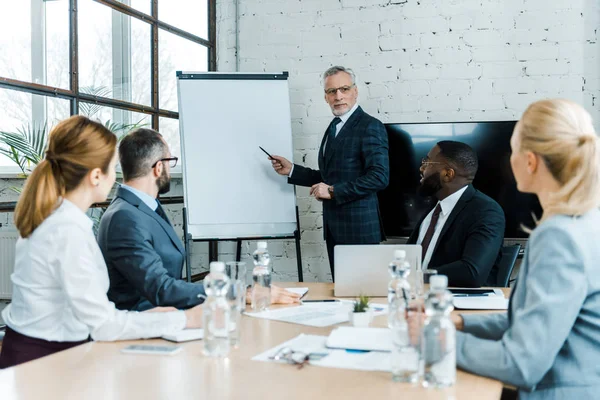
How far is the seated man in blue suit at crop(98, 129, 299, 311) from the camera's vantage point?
2.02 metres

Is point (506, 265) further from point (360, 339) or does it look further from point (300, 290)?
point (360, 339)

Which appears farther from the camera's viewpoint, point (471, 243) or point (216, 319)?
point (471, 243)

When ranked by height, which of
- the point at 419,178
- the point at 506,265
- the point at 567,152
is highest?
the point at 419,178

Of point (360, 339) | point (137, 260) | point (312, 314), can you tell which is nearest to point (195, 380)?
point (360, 339)

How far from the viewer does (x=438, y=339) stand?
1.19 meters

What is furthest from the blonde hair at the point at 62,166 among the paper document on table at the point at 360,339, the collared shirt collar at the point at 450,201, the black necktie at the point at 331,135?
the black necktie at the point at 331,135

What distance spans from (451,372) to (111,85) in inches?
115

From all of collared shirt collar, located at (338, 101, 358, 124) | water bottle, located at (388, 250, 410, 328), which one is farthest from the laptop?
collared shirt collar, located at (338, 101, 358, 124)

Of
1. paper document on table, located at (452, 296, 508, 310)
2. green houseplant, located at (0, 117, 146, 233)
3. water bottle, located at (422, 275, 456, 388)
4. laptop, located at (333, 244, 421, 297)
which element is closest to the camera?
water bottle, located at (422, 275, 456, 388)

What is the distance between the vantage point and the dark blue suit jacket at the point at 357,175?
3527mm

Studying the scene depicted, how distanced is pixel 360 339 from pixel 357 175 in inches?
84.0

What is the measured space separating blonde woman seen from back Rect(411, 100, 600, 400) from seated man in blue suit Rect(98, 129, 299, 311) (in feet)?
3.15

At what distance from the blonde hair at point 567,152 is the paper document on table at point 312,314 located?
0.71 metres

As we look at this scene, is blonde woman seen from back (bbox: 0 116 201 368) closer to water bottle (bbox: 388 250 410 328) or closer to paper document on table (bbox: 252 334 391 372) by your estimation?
paper document on table (bbox: 252 334 391 372)
